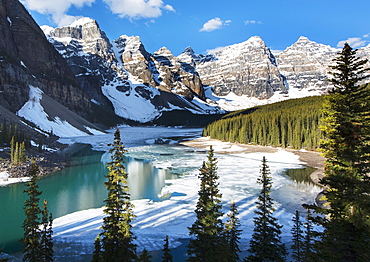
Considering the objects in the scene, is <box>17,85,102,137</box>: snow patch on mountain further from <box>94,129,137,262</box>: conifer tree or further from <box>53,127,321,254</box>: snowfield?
<box>94,129,137,262</box>: conifer tree

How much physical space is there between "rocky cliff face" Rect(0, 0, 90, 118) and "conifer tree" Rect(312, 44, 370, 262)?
111235 mm

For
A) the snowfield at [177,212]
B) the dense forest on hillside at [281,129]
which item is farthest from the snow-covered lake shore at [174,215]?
the dense forest on hillside at [281,129]

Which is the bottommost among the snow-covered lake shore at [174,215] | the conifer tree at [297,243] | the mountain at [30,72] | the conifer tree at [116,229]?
the snow-covered lake shore at [174,215]

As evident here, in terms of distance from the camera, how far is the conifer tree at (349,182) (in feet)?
19.4

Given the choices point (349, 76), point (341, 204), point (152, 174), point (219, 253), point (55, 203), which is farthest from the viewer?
point (152, 174)

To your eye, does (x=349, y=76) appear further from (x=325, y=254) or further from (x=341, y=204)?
(x=325, y=254)

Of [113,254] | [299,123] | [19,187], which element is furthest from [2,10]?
[113,254]

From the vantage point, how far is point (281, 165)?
38125mm

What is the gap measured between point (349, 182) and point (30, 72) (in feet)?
453

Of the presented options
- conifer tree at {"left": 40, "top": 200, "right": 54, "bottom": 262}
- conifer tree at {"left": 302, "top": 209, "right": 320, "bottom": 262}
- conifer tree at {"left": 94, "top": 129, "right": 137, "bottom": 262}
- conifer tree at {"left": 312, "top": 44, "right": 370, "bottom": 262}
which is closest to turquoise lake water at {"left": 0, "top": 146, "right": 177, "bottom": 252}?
conifer tree at {"left": 40, "top": 200, "right": 54, "bottom": 262}

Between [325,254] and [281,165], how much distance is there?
3390 centimetres

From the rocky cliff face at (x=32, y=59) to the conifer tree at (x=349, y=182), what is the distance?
111235 mm

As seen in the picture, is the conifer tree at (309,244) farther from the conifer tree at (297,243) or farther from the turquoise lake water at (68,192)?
the turquoise lake water at (68,192)

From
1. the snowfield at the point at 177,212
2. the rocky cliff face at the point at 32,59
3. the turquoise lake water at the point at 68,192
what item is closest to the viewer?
the snowfield at the point at 177,212
